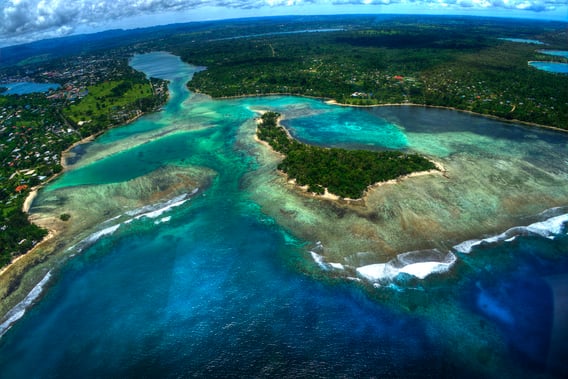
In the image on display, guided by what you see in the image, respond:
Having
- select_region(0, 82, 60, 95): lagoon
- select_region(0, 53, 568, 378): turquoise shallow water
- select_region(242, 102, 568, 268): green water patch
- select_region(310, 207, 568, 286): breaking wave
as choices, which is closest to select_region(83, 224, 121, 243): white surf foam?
select_region(0, 53, 568, 378): turquoise shallow water

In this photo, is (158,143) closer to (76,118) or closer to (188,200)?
(188,200)

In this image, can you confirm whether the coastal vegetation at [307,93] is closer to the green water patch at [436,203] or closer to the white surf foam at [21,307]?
the green water patch at [436,203]

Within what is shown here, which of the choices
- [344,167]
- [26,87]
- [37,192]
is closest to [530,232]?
[344,167]

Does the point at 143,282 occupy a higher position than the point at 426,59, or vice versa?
the point at 426,59

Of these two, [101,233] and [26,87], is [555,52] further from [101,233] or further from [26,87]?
[26,87]

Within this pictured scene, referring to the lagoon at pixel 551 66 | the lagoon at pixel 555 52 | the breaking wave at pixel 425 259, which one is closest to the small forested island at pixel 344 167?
the breaking wave at pixel 425 259

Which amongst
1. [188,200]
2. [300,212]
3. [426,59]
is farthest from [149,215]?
[426,59]
